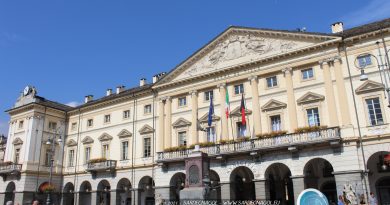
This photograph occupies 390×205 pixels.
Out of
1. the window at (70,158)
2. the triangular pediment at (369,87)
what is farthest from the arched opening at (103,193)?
the triangular pediment at (369,87)

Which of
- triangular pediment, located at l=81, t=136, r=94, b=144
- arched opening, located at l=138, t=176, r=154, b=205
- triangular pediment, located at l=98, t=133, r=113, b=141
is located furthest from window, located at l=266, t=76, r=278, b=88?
triangular pediment, located at l=81, t=136, r=94, b=144

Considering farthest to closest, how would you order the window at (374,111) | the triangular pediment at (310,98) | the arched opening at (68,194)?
the arched opening at (68,194) → the triangular pediment at (310,98) → the window at (374,111)

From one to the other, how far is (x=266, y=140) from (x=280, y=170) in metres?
4.58

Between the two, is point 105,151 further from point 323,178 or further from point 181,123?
point 323,178

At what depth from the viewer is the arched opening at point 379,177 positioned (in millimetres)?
25875

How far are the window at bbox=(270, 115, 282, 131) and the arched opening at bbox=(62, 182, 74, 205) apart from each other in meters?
25.0

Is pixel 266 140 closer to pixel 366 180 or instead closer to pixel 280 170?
pixel 280 170

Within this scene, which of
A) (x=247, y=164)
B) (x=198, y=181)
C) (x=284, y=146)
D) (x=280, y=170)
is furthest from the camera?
(x=280, y=170)

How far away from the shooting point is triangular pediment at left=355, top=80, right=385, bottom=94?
25.4m

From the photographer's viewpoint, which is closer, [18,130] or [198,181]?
[198,181]

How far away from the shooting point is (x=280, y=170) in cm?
3067

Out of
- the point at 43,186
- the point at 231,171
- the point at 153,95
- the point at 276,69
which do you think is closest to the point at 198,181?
the point at 231,171

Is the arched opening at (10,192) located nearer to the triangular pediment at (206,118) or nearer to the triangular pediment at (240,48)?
the triangular pediment at (240,48)

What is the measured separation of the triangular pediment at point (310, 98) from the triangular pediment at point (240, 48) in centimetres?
373
